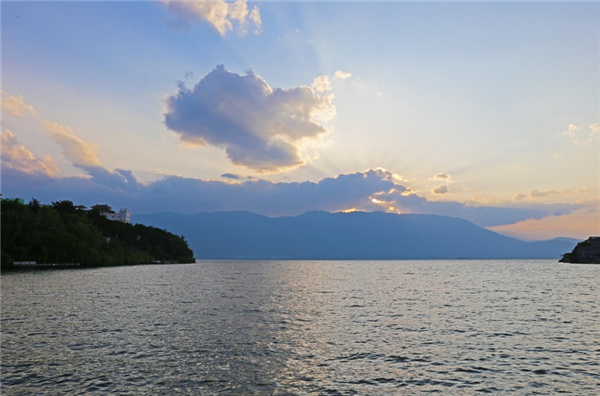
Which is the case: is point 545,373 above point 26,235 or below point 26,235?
below

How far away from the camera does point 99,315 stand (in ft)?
173

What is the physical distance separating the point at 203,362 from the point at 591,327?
45.1 meters

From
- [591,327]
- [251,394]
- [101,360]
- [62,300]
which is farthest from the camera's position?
[62,300]

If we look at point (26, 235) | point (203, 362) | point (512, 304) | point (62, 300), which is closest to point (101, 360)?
point (203, 362)

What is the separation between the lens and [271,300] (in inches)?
2926

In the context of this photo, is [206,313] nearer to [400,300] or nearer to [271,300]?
[271,300]

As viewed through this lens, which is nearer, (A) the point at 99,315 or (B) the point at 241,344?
(B) the point at 241,344

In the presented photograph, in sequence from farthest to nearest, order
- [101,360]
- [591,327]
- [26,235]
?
[26,235]
[591,327]
[101,360]

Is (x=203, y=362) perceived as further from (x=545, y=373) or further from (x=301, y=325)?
(x=545, y=373)

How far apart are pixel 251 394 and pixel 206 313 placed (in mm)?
33660

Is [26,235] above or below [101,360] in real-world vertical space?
above

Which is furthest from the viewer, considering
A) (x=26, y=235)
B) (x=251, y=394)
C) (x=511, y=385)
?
(x=26, y=235)

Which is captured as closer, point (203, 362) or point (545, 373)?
point (545, 373)

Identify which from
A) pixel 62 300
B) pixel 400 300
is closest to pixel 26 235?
pixel 62 300
